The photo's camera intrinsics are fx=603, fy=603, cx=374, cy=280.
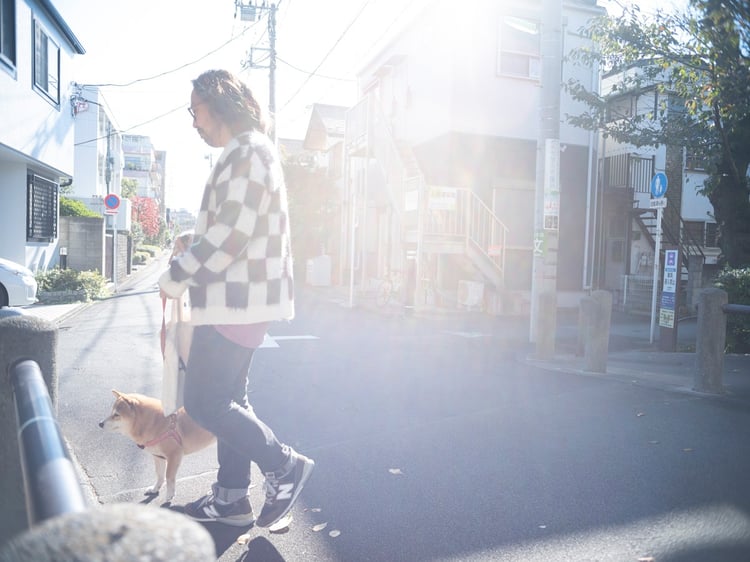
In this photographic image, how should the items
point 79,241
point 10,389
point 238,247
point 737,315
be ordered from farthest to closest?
1. point 79,241
2. point 737,315
3. point 238,247
4. point 10,389

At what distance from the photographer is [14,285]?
10.9m

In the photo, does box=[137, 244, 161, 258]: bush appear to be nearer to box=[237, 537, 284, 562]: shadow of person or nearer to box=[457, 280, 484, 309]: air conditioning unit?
box=[457, 280, 484, 309]: air conditioning unit

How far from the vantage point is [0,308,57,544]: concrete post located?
2.04m

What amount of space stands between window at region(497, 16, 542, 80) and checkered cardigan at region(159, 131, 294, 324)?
1474cm

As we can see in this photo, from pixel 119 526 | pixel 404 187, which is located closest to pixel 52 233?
pixel 404 187

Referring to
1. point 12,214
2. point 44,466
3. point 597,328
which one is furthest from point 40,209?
point 44,466

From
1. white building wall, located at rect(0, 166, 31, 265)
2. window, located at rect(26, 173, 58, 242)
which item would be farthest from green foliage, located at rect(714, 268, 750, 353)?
window, located at rect(26, 173, 58, 242)

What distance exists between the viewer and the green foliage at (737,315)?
8.49 metres

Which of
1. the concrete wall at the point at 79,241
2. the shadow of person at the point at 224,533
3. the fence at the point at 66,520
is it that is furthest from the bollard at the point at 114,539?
the concrete wall at the point at 79,241

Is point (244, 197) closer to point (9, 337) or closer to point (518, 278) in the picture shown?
point (9, 337)

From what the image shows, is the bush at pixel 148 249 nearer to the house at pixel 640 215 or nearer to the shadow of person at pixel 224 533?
the house at pixel 640 215

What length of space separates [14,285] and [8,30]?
17.8 feet

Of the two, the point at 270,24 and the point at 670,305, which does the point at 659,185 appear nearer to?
the point at 670,305

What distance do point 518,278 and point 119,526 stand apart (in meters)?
16.2
